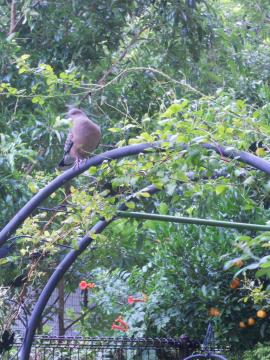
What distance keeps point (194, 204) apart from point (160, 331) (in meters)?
0.97

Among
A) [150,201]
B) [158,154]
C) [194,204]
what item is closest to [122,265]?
[150,201]

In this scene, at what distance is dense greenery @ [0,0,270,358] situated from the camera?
2805 millimetres

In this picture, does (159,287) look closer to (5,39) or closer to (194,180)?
(194,180)

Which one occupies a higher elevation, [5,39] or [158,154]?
[5,39]

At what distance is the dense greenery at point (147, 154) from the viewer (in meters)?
2.80

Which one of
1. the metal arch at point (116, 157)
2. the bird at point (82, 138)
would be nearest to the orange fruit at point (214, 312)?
the bird at point (82, 138)

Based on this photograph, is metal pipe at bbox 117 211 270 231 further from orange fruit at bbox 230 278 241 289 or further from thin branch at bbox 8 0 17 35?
thin branch at bbox 8 0 17 35

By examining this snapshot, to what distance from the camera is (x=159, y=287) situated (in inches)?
169

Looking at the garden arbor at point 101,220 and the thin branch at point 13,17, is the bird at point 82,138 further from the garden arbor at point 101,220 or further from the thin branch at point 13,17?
the thin branch at point 13,17

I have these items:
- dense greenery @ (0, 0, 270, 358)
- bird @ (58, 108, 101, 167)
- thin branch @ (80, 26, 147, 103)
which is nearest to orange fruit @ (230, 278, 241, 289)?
dense greenery @ (0, 0, 270, 358)

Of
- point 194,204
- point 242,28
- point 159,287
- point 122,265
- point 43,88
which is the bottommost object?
point 159,287

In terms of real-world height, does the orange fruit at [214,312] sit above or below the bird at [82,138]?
below

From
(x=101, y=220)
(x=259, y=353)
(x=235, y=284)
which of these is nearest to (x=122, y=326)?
(x=259, y=353)

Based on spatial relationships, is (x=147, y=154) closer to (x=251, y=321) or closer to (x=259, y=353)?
(x=251, y=321)
